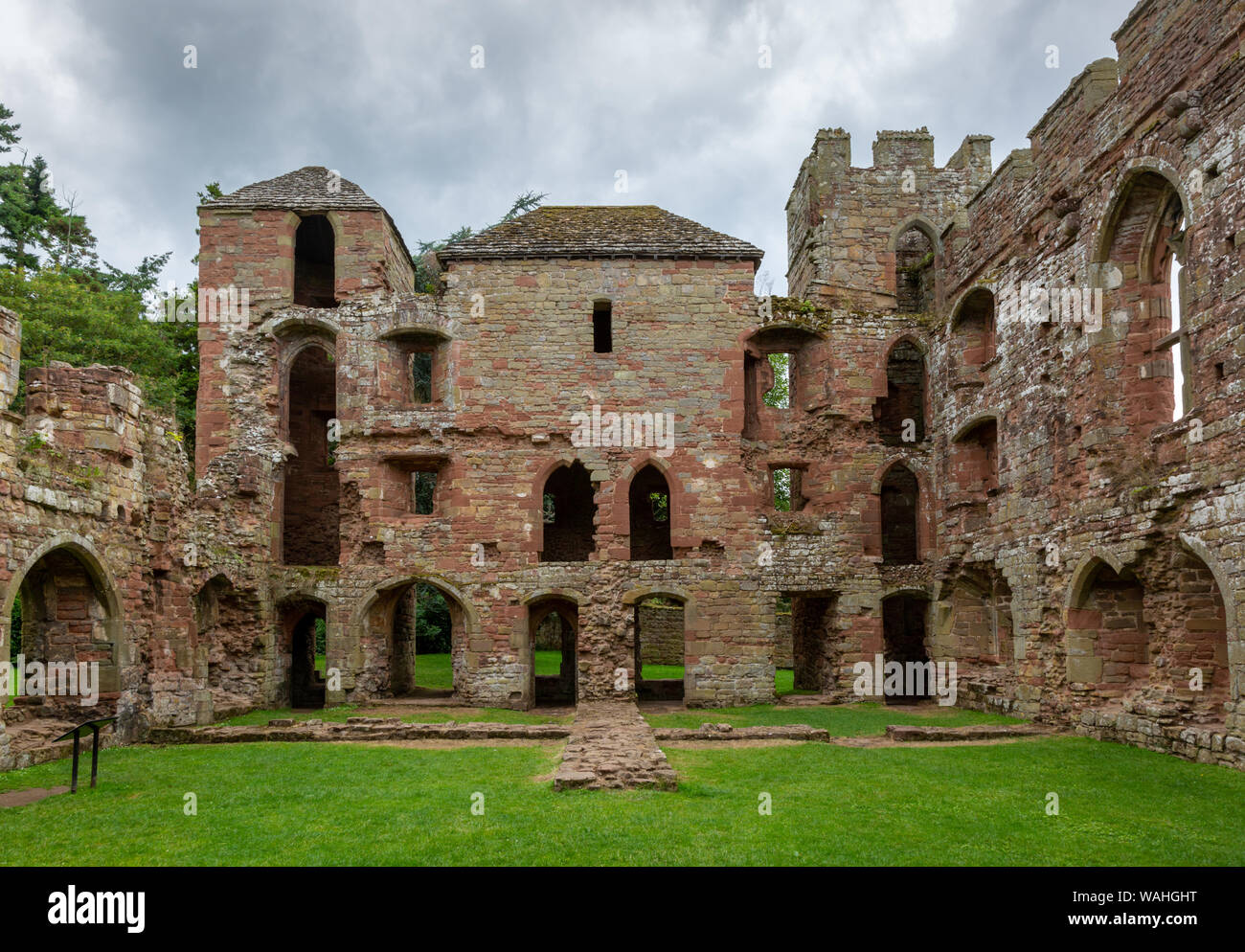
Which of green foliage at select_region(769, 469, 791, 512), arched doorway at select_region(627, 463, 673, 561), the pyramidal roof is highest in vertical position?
the pyramidal roof

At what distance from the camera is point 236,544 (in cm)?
2050

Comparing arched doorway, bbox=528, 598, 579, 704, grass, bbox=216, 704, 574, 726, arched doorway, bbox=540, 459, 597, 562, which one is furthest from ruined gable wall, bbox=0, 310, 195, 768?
arched doorway, bbox=540, 459, 597, 562

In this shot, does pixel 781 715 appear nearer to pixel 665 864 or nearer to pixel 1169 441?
pixel 1169 441

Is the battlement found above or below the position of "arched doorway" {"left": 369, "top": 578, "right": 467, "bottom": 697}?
above

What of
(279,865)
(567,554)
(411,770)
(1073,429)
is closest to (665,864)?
(279,865)

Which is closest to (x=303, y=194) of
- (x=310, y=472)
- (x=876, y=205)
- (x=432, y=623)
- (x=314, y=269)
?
(x=314, y=269)

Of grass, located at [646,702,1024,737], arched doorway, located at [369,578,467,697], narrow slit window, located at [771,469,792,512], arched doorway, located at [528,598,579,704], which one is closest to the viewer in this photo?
grass, located at [646,702,1024,737]

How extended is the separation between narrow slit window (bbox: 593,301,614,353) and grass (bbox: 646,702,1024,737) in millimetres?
9084

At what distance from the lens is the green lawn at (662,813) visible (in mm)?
7301

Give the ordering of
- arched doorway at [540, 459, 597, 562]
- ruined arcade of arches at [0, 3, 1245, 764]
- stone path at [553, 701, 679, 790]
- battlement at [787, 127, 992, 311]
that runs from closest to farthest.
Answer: stone path at [553, 701, 679, 790], ruined arcade of arches at [0, 3, 1245, 764], battlement at [787, 127, 992, 311], arched doorway at [540, 459, 597, 562]

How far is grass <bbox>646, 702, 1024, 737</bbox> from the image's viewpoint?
54.6 ft

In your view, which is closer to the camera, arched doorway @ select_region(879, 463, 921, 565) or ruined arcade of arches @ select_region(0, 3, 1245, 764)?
ruined arcade of arches @ select_region(0, 3, 1245, 764)

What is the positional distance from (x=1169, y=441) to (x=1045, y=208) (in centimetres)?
550

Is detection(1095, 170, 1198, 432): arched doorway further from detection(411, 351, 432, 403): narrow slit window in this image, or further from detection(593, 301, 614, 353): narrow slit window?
detection(411, 351, 432, 403): narrow slit window
